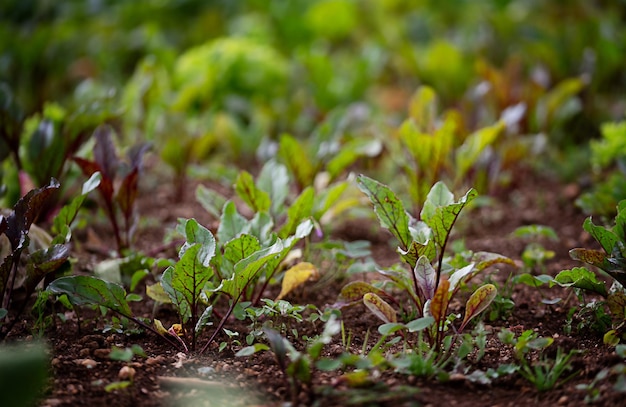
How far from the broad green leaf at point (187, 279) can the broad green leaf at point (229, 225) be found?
0.31m

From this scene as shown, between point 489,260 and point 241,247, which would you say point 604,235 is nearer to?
point 489,260

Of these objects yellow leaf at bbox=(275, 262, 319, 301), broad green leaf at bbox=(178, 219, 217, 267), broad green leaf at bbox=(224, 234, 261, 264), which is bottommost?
yellow leaf at bbox=(275, 262, 319, 301)

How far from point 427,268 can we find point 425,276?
0.03m

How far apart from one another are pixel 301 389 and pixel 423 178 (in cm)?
153

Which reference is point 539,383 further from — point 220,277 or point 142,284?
point 142,284

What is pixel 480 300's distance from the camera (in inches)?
74.8

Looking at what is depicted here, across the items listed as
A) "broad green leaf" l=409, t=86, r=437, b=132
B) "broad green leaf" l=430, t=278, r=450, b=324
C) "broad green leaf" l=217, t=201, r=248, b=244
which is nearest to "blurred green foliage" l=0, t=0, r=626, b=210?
"broad green leaf" l=409, t=86, r=437, b=132

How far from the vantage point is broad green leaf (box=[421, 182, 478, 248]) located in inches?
72.0

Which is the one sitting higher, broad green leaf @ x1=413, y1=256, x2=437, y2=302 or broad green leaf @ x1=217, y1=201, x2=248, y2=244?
broad green leaf @ x1=217, y1=201, x2=248, y2=244

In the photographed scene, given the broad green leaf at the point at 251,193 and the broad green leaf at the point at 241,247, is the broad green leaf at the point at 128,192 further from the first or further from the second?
the broad green leaf at the point at 241,247

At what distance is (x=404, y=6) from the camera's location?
6.23 m

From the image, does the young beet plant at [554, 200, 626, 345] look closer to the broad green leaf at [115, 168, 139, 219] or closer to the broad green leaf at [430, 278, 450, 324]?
the broad green leaf at [430, 278, 450, 324]

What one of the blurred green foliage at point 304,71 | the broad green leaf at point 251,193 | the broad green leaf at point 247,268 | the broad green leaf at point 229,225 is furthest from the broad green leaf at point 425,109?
the broad green leaf at point 247,268

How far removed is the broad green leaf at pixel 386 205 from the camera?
1.98 meters
